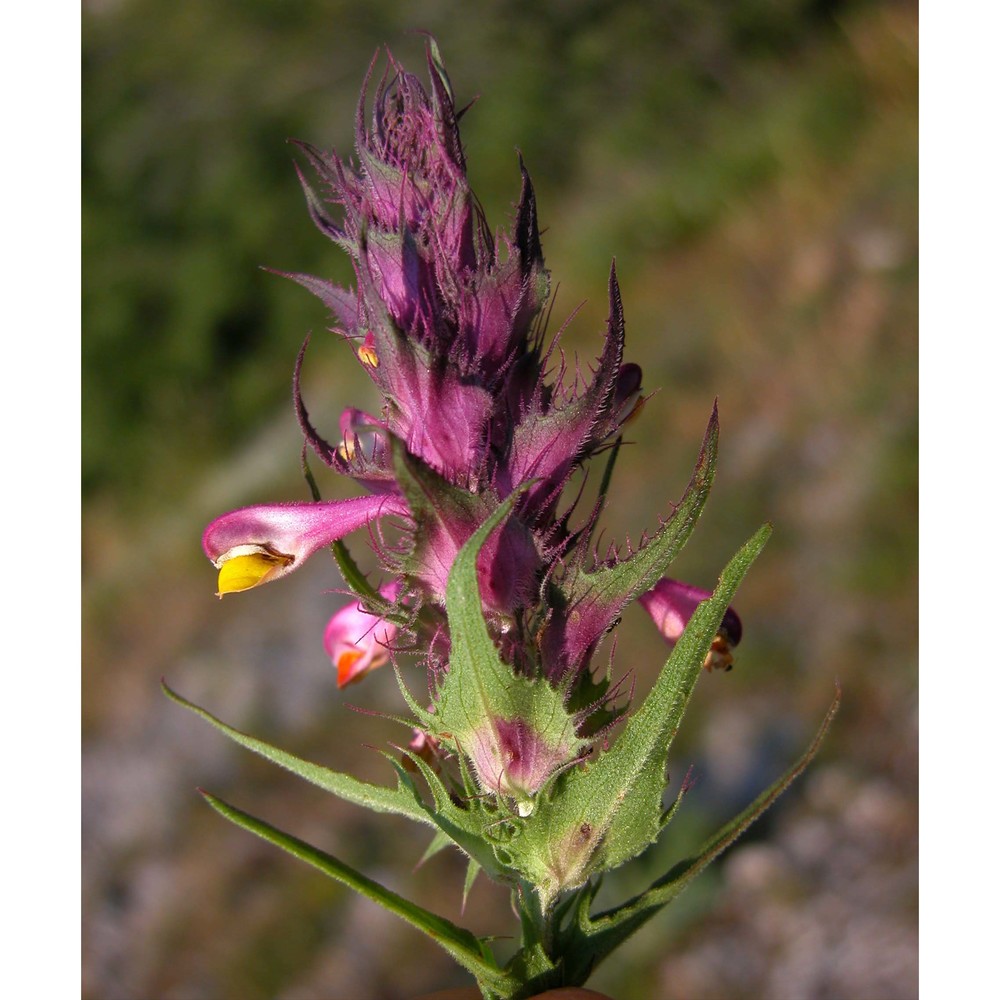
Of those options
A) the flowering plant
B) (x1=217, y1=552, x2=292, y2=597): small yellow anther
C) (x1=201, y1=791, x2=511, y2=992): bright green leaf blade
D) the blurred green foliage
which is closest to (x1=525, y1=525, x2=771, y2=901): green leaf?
the flowering plant

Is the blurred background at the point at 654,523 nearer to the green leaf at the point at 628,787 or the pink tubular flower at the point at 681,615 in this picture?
the green leaf at the point at 628,787

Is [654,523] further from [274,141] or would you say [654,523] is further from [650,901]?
[274,141]

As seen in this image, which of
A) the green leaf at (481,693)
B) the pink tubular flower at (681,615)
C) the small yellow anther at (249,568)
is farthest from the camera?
the pink tubular flower at (681,615)

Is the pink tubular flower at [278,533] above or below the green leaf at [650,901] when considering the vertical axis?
above

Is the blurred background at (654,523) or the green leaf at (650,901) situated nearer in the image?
the green leaf at (650,901)

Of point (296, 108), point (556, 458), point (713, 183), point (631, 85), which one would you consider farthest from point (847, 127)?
point (296, 108)

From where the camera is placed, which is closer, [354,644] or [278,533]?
[278,533]

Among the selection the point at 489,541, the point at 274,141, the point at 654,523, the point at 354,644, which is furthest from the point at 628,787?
the point at 274,141

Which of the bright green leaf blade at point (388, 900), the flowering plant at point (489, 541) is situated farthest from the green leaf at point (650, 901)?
the bright green leaf blade at point (388, 900)
